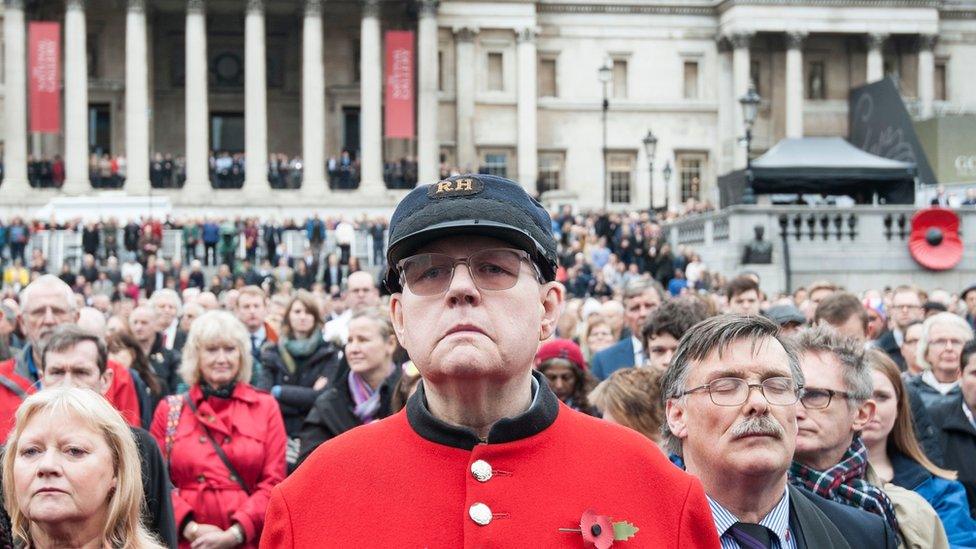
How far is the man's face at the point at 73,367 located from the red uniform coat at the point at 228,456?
768 millimetres

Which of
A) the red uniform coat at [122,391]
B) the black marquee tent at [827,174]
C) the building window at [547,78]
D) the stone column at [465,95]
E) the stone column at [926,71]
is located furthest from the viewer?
the stone column at [926,71]

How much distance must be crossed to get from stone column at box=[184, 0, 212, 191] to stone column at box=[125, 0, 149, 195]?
5.29 ft

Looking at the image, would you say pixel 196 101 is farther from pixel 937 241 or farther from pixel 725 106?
pixel 937 241

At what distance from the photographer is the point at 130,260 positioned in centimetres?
3566

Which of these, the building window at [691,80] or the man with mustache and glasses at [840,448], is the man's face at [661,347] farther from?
the building window at [691,80]

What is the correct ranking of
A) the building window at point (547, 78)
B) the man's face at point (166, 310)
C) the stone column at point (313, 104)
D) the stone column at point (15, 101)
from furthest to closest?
the building window at point (547, 78) → the stone column at point (313, 104) → the stone column at point (15, 101) → the man's face at point (166, 310)

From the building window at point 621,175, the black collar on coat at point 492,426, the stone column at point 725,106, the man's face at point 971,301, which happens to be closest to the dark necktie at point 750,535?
the black collar on coat at point 492,426

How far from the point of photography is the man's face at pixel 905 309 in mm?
11852

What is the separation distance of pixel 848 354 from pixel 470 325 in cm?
262

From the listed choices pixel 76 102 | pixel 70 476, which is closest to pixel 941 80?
pixel 76 102

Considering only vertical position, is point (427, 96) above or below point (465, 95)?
below

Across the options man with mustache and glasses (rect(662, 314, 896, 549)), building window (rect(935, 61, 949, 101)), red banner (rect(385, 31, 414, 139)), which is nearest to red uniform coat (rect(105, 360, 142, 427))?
man with mustache and glasses (rect(662, 314, 896, 549))

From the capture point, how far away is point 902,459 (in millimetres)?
6277

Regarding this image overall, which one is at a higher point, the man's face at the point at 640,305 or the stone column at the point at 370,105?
the stone column at the point at 370,105
